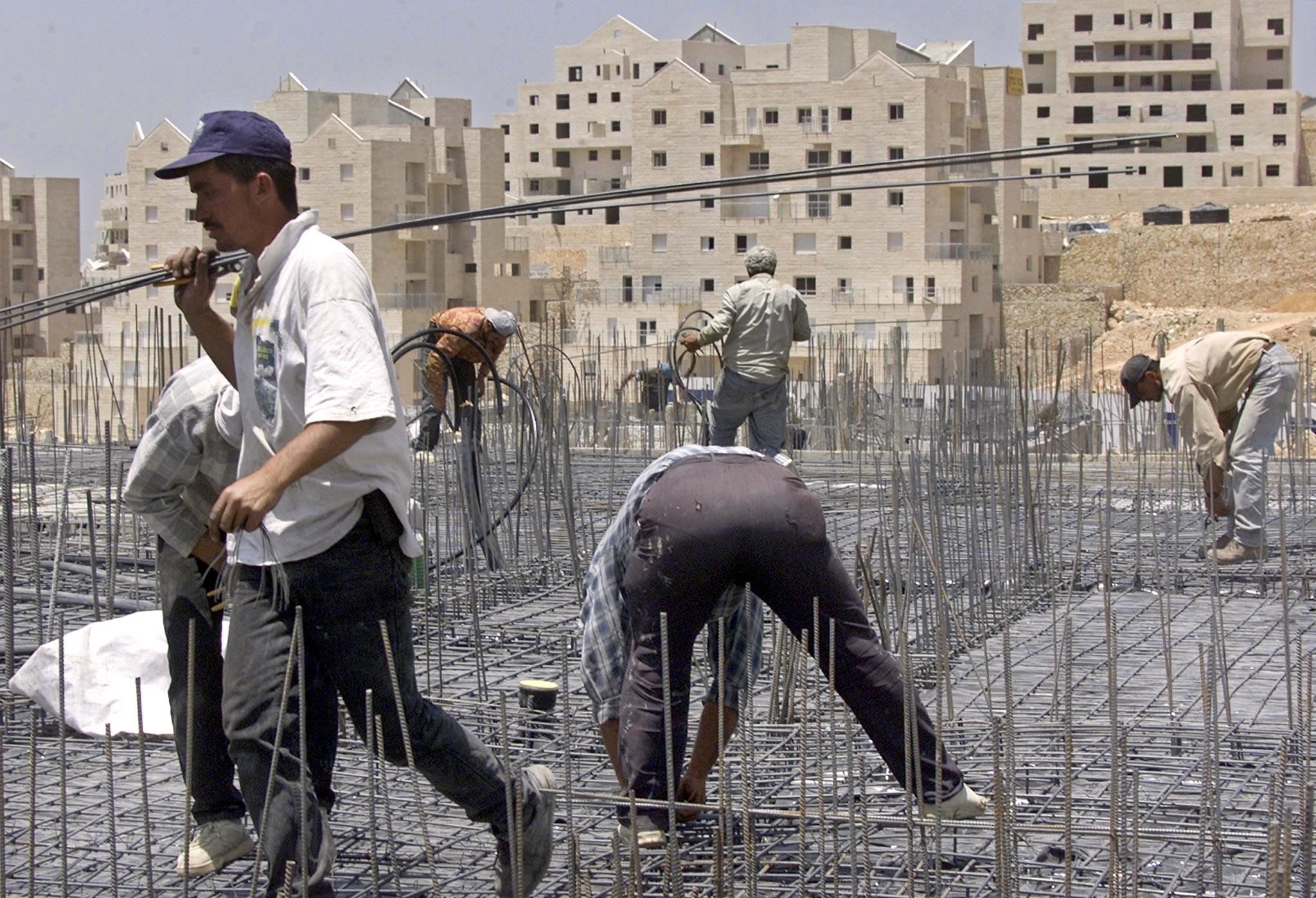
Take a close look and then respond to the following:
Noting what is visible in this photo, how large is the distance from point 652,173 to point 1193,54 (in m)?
21.2

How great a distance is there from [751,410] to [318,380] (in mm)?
5170

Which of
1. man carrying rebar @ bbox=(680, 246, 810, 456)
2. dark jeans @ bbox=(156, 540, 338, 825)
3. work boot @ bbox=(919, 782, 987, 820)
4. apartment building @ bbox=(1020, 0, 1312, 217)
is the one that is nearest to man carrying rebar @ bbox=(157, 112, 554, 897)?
dark jeans @ bbox=(156, 540, 338, 825)

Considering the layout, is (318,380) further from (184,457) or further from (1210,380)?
(1210,380)

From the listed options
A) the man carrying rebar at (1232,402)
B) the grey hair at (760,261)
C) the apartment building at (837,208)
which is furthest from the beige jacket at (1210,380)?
the apartment building at (837,208)

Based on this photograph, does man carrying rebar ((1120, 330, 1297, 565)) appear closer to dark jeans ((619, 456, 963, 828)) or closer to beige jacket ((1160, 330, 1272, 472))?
beige jacket ((1160, 330, 1272, 472))

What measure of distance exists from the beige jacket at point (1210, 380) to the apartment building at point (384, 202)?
31.8 m

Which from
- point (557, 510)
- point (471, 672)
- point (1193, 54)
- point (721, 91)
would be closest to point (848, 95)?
point (721, 91)

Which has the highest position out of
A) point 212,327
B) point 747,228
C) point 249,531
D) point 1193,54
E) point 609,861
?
point 1193,54

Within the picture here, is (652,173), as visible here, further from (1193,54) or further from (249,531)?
(249,531)

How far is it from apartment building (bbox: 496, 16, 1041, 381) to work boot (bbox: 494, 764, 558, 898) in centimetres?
2852

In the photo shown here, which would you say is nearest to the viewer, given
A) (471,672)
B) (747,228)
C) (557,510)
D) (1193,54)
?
(471,672)

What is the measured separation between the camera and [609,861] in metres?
3.20

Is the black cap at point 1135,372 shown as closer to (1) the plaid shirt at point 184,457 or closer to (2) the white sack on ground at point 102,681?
Answer: (2) the white sack on ground at point 102,681

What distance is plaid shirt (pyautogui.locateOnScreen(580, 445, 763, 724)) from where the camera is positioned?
10.3ft
